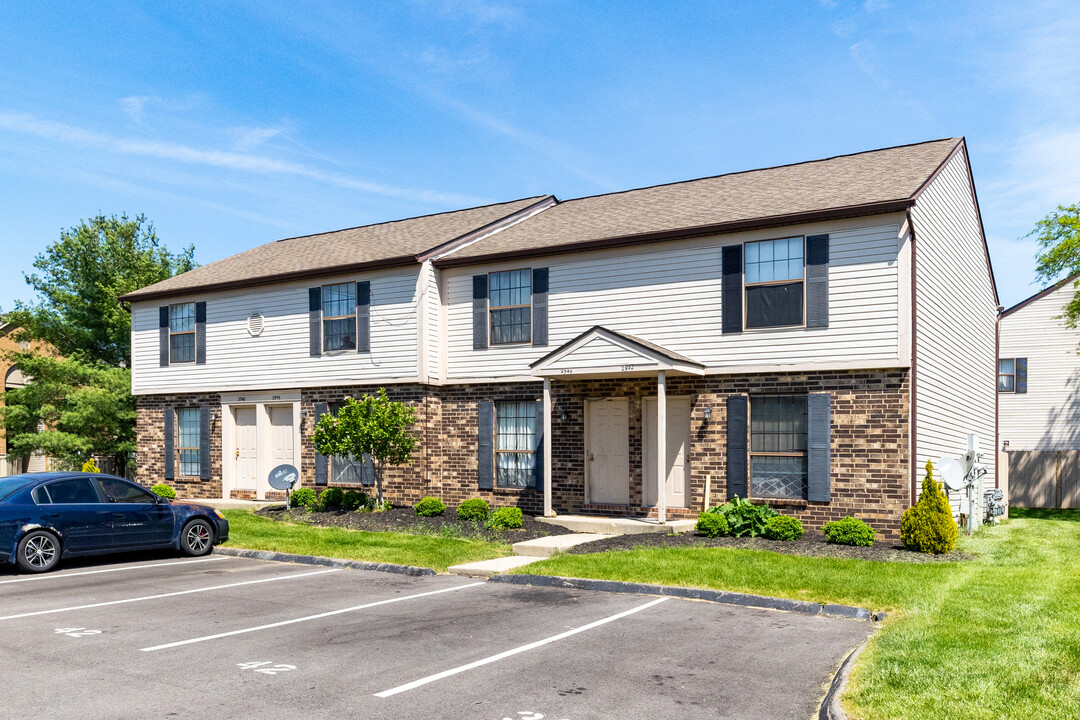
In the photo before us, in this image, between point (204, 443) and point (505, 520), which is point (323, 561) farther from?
point (204, 443)

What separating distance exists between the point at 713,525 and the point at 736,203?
687 centimetres

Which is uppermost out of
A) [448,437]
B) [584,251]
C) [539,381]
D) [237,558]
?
[584,251]

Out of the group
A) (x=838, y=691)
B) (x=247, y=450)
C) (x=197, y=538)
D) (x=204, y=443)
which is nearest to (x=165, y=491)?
(x=204, y=443)

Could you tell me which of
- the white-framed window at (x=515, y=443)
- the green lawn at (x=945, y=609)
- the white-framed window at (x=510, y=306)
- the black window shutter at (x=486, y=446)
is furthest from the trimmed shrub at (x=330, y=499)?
the green lawn at (x=945, y=609)

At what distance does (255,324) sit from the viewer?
2345 centimetres

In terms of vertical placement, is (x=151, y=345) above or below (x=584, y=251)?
below

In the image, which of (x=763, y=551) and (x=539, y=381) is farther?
(x=539, y=381)

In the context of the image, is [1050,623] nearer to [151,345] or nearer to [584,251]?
[584,251]

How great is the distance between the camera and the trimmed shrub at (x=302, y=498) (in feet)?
68.8

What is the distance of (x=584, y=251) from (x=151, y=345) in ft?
45.7

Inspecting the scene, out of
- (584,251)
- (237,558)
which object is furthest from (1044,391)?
(237,558)

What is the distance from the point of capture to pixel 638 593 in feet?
38.6

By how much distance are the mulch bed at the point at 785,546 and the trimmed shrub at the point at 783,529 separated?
14 cm

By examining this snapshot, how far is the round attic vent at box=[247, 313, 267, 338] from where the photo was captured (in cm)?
2334
